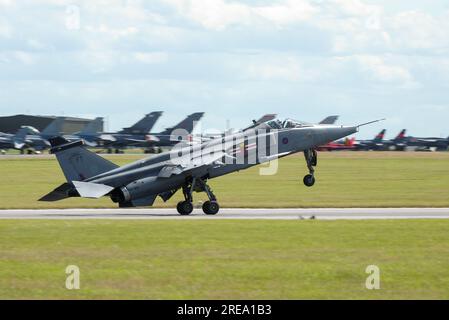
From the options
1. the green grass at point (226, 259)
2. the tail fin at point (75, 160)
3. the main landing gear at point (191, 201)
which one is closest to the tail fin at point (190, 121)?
the main landing gear at point (191, 201)

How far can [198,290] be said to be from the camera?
1597 cm

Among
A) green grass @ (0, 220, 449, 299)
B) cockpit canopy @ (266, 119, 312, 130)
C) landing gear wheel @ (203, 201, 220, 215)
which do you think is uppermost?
cockpit canopy @ (266, 119, 312, 130)

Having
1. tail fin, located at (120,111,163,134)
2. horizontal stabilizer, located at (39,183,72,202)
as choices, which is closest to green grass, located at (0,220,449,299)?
horizontal stabilizer, located at (39,183,72,202)

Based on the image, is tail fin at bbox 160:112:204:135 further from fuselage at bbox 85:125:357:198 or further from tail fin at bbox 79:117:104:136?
fuselage at bbox 85:125:357:198

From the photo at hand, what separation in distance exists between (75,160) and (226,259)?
44.0 feet

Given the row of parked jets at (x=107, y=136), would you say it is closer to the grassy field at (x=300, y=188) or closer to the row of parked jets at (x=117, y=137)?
the row of parked jets at (x=117, y=137)

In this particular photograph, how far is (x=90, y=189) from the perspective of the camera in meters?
30.9

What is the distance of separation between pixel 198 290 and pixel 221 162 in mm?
17690

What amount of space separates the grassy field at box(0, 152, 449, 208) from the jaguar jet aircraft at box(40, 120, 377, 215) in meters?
4.29

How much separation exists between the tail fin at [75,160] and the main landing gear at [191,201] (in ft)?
12.0

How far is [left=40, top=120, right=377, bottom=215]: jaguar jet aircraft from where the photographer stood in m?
31.5

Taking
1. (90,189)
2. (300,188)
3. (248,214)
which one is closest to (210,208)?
(248,214)

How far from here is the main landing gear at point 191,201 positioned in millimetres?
33156

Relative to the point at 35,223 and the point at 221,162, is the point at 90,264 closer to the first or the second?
the point at 35,223
